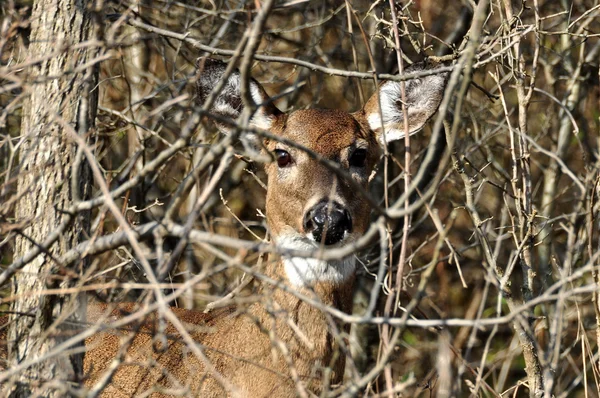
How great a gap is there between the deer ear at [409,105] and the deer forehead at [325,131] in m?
0.14

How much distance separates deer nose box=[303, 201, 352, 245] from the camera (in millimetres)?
4422

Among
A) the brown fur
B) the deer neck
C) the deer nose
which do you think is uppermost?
the deer nose

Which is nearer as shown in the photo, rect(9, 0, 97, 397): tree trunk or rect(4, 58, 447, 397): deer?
rect(9, 0, 97, 397): tree trunk

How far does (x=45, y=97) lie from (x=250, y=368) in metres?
1.57

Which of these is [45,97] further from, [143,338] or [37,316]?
[143,338]

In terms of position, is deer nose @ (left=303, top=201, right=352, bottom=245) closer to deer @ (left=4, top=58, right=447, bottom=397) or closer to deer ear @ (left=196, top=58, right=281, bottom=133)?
deer @ (left=4, top=58, right=447, bottom=397)

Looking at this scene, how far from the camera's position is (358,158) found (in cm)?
522

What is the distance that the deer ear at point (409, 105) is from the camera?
541cm


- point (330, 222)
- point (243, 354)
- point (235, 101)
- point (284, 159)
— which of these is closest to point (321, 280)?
point (330, 222)

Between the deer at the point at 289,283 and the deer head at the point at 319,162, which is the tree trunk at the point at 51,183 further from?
the deer head at the point at 319,162

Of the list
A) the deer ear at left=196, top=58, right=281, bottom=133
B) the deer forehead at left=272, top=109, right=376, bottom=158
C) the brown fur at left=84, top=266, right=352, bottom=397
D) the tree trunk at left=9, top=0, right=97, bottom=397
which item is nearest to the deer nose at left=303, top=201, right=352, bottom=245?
the brown fur at left=84, top=266, right=352, bottom=397

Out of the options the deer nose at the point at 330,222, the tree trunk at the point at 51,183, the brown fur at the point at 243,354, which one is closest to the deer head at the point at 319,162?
Answer: the deer nose at the point at 330,222

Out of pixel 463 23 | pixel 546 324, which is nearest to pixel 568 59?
pixel 463 23

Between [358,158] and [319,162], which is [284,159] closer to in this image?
[358,158]
